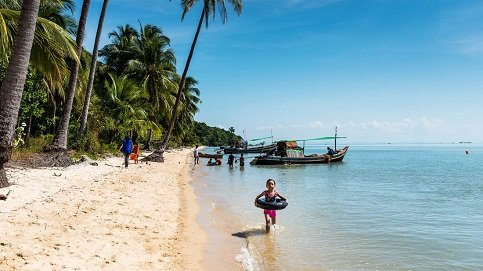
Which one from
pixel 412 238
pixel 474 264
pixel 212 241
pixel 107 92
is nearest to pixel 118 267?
Result: pixel 212 241

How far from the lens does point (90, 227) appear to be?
7.42 m

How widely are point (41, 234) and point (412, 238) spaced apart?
30.6 feet

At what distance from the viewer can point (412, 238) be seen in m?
10.8

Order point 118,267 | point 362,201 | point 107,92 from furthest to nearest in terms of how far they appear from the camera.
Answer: point 107,92 < point 362,201 < point 118,267

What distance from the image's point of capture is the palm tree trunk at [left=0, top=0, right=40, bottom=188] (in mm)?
8969

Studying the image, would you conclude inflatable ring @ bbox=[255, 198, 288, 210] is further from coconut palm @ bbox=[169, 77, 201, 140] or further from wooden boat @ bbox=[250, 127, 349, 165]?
coconut palm @ bbox=[169, 77, 201, 140]

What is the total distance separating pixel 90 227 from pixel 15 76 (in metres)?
4.25

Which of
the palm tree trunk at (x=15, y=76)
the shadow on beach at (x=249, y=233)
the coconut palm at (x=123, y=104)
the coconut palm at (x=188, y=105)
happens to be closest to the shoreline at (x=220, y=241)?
the shadow on beach at (x=249, y=233)

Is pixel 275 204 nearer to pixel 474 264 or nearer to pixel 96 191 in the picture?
pixel 474 264

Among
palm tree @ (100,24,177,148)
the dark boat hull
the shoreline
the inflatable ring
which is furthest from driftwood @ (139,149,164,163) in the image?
the inflatable ring

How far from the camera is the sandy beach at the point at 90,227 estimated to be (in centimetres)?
556

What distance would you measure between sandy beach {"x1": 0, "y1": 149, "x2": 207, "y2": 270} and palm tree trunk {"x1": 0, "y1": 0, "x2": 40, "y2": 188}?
1.32 metres

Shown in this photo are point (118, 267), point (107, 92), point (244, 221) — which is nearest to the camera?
point (118, 267)

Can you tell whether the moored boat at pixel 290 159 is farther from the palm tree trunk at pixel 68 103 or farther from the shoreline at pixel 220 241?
the shoreline at pixel 220 241
